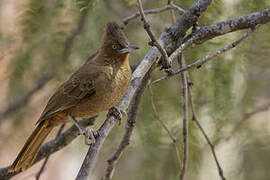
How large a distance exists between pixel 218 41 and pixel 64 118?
1605mm

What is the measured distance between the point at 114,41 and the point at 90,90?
0.50 m

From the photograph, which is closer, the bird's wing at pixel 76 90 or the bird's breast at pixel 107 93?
the bird's breast at pixel 107 93

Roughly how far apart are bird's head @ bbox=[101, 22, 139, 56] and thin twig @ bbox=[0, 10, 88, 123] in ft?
0.94

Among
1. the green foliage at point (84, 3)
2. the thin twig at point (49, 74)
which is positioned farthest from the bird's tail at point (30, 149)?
the green foliage at point (84, 3)

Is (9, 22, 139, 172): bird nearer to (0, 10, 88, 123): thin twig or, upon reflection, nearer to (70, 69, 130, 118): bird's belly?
(70, 69, 130, 118): bird's belly

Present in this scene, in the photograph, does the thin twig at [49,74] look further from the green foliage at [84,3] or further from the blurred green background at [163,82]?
the green foliage at [84,3]

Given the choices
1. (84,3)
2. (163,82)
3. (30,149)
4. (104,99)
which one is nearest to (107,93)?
(104,99)

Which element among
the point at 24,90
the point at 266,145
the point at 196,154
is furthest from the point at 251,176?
the point at 24,90

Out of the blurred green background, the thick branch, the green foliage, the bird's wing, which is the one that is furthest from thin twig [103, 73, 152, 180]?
the green foliage

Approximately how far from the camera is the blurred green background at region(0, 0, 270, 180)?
412 cm

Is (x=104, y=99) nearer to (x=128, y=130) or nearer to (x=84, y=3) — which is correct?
(x=128, y=130)

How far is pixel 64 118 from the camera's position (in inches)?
169

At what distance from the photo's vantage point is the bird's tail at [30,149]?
13.5 ft

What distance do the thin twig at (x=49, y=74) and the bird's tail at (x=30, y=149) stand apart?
575 mm
